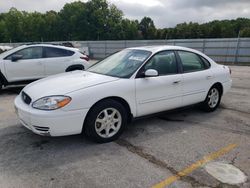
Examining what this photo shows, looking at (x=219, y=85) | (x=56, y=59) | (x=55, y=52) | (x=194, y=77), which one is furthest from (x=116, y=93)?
(x=55, y=52)

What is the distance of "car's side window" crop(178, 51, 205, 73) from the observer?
5.13 metres

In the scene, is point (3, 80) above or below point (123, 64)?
below

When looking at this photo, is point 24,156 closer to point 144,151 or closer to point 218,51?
point 144,151

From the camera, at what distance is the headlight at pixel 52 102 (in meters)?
3.64

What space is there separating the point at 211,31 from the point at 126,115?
74243 millimetres

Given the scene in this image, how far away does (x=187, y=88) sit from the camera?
5.04m

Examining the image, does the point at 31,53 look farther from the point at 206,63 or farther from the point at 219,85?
the point at 219,85

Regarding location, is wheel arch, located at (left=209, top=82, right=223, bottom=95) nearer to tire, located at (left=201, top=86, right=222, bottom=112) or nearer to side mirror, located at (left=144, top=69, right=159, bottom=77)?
tire, located at (left=201, top=86, right=222, bottom=112)

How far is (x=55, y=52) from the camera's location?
28.5 ft

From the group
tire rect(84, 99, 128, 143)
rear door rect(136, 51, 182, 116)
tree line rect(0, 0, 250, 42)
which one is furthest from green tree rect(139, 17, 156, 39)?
tire rect(84, 99, 128, 143)

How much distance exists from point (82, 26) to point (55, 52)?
69.1 metres

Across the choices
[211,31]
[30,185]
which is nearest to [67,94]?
[30,185]

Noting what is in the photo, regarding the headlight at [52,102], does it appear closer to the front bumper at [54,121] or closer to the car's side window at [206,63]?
the front bumper at [54,121]

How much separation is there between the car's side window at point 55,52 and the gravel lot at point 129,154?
143 inches
